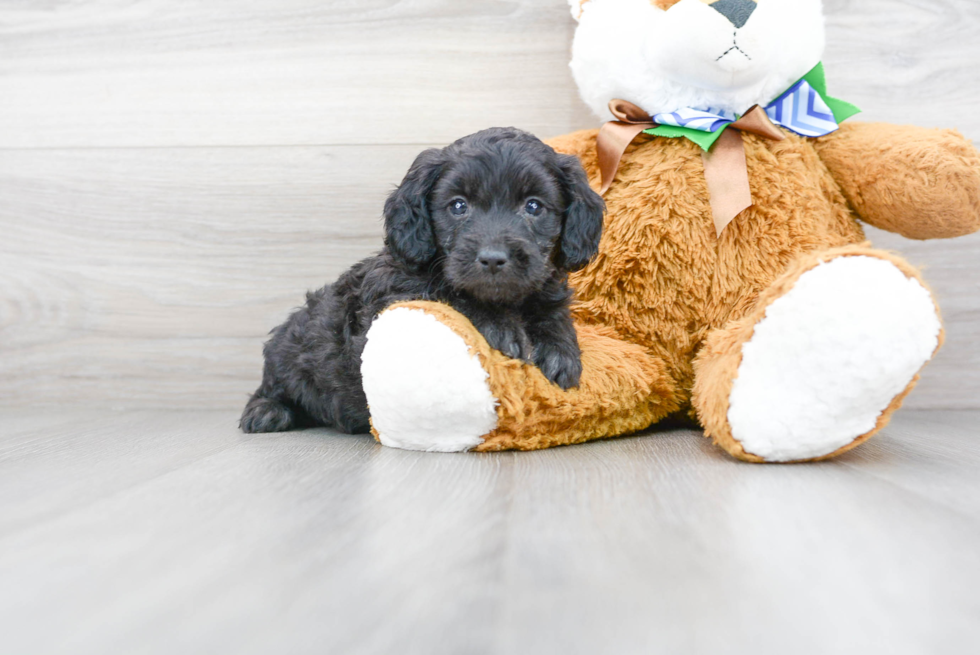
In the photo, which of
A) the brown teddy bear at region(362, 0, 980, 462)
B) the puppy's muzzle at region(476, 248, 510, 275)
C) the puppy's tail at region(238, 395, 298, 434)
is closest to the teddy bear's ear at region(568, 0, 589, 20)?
the brown teddy bear at region(362, 0, 980, 462)

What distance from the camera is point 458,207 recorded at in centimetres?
151

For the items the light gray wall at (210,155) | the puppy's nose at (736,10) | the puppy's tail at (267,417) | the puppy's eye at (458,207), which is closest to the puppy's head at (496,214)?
the puppy's eye at (458,207)

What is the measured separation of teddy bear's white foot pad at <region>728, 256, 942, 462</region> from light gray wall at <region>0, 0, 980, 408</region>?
112cm

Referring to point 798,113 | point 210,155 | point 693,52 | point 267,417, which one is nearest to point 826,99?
point 798,113

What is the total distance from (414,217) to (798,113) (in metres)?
0.97

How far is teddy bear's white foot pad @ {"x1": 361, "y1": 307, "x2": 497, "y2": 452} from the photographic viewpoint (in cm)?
136

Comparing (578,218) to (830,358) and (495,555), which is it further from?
(495,555)

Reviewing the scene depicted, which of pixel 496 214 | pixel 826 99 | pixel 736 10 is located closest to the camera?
pixel 496 214

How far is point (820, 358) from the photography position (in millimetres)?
1268

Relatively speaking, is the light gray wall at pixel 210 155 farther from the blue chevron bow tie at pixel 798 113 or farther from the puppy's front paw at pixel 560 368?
the puppy's front paw at pixel 560 368

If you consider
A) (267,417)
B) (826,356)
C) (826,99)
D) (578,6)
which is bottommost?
(267,417)

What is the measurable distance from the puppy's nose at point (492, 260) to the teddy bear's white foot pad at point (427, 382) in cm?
14

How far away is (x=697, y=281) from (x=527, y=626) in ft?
3.86

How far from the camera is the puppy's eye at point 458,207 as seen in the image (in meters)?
1.50
